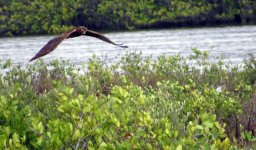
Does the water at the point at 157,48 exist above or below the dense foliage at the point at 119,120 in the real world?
below

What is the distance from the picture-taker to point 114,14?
3722cm

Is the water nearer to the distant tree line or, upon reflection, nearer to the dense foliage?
the distant tree line

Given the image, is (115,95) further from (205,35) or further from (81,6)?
(81,6)

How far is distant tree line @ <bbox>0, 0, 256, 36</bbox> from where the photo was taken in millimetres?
35844

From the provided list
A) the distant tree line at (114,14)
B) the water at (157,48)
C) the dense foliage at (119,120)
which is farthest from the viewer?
the distant tree line at (114,14)

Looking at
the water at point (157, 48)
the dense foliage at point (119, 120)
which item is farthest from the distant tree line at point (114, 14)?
the dense foliage at point (119, 120)

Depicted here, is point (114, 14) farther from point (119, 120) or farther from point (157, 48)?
point (119, 120)

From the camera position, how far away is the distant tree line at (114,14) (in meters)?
35.8

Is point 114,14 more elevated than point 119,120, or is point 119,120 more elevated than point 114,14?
point 119,120

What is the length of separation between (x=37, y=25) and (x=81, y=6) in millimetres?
2546

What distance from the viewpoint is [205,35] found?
87.0 ft

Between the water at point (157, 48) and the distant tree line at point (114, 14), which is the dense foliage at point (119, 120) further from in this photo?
the distant tree line at point (114, 14)

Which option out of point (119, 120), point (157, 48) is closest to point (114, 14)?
point (157, 48)

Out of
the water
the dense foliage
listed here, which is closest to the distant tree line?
the water
